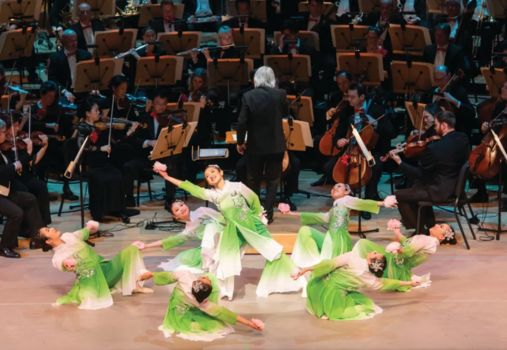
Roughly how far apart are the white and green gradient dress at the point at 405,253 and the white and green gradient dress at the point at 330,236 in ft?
0.61

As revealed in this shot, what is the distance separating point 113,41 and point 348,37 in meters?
2.87

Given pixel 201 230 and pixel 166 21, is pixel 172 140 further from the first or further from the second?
pixel 166 21

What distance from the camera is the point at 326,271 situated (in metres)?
5.58

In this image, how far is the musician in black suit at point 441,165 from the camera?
7289mm

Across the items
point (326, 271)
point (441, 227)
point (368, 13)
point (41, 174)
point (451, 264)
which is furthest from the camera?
point (368, 13)

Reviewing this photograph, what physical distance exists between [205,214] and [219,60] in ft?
11.4

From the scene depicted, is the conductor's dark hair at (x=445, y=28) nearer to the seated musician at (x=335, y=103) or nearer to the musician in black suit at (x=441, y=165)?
the seated musician at (x=335, y=103)

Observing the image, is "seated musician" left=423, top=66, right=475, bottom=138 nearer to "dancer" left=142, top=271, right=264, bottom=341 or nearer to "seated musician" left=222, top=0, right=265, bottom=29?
"seated musician" left=222, top=0, right=265, bottom=29

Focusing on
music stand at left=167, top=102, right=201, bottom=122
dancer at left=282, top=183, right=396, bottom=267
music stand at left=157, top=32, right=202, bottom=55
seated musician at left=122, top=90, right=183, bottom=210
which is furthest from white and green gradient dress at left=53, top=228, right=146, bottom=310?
music stand at left=157, top=32, right=202, bottom=55

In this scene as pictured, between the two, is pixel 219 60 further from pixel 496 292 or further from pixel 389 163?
pixel 496 292

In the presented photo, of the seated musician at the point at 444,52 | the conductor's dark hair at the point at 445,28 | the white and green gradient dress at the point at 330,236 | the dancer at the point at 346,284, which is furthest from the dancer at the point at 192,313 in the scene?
the conductor's dark hair at the point at 445,28

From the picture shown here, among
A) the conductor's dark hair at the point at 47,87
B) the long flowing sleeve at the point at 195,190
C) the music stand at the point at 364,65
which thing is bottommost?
the long flowing sleeve at the point at 195,190

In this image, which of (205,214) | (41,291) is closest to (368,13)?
(205,214)

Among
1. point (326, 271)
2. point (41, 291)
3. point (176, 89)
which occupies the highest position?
point (176, 89)
